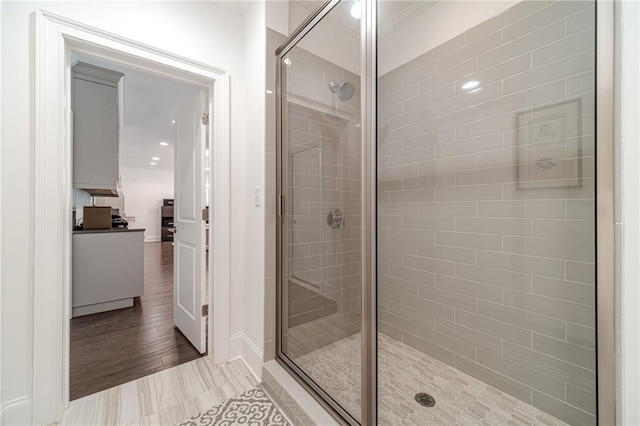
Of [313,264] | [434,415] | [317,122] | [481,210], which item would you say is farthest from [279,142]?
[434,415]

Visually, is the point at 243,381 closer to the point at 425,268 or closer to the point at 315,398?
the point at 315,398

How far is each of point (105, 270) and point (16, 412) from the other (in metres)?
1.96

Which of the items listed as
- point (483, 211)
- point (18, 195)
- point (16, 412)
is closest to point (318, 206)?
point (483, 211)

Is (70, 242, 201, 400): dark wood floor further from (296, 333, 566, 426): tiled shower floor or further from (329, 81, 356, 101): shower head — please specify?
(329, 81, 356, 101): shower head

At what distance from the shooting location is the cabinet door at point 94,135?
2.57 metres

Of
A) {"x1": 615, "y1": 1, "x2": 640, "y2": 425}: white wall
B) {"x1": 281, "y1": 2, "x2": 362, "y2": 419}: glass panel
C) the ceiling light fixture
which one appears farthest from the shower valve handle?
{"x1": 615, "y1": 1, "x2": 640, "y2": 425}: white wall

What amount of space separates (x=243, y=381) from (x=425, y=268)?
1.43m

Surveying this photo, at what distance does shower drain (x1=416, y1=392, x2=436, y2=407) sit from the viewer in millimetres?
1356

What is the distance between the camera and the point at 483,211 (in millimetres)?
1526

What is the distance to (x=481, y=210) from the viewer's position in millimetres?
1535

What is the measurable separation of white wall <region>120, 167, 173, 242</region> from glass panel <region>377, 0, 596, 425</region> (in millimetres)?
9576

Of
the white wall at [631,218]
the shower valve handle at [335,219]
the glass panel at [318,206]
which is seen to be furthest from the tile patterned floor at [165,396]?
the white wall at [631,218]

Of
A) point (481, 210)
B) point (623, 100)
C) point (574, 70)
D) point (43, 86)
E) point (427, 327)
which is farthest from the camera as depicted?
point (427, 327)

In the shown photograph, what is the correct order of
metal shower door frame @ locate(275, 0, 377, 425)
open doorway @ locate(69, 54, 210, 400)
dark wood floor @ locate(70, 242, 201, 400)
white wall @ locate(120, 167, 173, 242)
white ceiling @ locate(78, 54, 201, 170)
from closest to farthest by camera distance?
metal shower door frame @ locate(275, 0, 377, 425) < dark wood floor @ locate(70, 242, 201, 400) < open doorway @ locate(69, 54, 210, 400) < white ceiling @ locate(78, 54, 201, 170) < white wall @ locate(120, 167, 173, 242)
